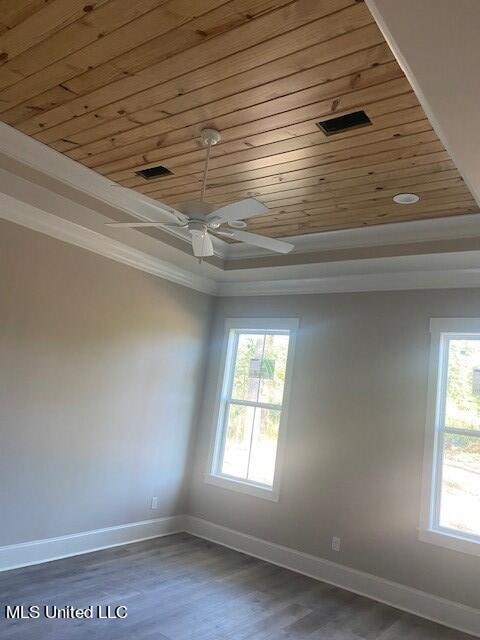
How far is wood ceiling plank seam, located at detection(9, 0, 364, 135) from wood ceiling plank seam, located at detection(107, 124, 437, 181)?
0.74 metres

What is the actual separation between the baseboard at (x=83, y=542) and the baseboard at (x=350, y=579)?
0.37 metres

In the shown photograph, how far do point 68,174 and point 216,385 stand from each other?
279 centimetres

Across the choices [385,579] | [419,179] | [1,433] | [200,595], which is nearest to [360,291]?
[419,179]

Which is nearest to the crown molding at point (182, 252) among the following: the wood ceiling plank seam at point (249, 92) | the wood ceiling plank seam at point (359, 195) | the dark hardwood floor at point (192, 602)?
the wood ceiling plank seam at point (249, 92)

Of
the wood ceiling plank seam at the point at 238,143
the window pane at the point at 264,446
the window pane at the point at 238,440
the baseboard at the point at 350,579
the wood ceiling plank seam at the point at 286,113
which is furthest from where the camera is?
the window pane at the point at 238,440

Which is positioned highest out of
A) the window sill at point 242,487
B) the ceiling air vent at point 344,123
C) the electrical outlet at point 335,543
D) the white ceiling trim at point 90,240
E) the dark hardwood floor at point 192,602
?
the ceiling air vent at point 344,123

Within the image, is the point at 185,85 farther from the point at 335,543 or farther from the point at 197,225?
the point at 335,543

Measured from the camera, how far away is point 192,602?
342cm

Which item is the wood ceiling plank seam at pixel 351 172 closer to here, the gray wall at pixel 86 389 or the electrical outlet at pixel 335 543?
the gray wall at pixel 86 389

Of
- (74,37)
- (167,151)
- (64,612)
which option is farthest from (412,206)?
(64,612)

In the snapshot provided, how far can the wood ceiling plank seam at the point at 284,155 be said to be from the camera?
102 inches

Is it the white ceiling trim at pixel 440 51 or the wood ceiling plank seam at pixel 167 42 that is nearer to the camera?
the white ceiling trim at pixel 440 51

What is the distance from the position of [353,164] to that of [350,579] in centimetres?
333

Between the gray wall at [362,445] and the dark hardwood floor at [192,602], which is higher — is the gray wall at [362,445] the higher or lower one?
the higher one
